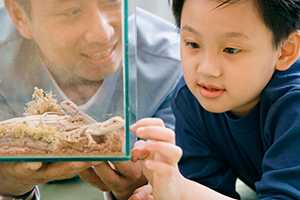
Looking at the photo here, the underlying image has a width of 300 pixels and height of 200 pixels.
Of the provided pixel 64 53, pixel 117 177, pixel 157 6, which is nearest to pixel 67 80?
pixel 64 53

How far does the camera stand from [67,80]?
0.57 metres

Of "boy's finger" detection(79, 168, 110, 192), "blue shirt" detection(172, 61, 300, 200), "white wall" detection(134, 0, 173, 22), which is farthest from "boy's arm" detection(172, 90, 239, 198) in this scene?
"white wall" detection(134, 0, 173, 22)

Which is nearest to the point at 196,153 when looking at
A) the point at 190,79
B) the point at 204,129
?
the point at 204,129

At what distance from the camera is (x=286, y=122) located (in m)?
0.68

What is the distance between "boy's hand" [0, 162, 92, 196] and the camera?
2.15ft

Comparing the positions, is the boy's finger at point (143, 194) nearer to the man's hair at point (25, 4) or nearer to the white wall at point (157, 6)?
the man's hair at point (25, 4)

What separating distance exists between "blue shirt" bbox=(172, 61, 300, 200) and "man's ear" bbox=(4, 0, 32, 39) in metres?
0.30

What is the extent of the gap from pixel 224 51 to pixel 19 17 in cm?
23

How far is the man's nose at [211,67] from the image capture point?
652 mm

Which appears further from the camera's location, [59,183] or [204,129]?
[59,183]

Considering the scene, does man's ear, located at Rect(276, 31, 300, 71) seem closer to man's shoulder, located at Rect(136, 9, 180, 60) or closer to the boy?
the boy

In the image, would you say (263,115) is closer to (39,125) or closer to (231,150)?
(231,150)

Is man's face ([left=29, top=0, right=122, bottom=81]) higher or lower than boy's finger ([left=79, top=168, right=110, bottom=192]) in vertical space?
higher

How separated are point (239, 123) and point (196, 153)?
95 mm
